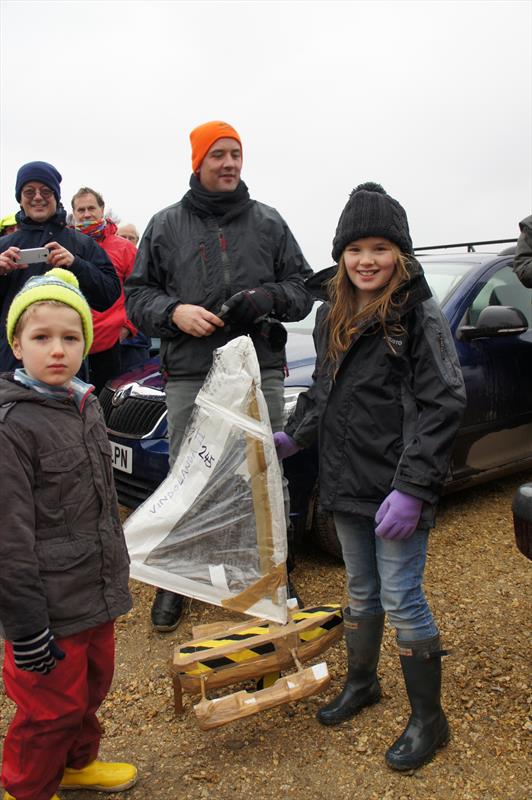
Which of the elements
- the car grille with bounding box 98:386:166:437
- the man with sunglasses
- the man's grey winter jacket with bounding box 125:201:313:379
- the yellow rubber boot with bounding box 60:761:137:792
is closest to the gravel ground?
the yellow rubber boot with bounding box 60:761:137:792

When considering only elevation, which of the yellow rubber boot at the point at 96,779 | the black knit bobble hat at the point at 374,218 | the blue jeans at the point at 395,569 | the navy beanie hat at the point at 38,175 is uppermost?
the navy beanie hat at the point at 38,175

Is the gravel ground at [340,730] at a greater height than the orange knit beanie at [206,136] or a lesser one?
lesser

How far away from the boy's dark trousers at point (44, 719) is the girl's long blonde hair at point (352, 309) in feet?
3.66

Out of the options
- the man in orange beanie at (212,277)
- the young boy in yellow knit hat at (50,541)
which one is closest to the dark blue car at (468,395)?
the man in orange beanie at (212,277)

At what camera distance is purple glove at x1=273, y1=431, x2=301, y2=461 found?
2555 millimetres

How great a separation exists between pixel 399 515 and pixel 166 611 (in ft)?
5.03

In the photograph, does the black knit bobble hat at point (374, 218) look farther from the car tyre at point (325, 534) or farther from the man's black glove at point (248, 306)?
the car tyre at point (325, 534)

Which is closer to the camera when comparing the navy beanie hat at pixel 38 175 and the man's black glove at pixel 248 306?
the man's black glove at pixel 248 306

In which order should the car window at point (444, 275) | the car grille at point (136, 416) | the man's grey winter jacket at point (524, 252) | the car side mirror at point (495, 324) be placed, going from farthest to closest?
the car window at point (444, 275) < the car side mirror at point (495, 324) < the man's grey winter jacket at point (524, 252) < the car grille at point (136, 416)

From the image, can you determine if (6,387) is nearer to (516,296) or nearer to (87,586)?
(87,586)

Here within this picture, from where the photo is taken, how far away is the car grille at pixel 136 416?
3.56 meters

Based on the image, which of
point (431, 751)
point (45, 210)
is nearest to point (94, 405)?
point (431, 751)

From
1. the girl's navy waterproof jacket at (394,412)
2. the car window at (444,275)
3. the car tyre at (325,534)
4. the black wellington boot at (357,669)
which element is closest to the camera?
the girl's navy waterproof jacket at (394,412)

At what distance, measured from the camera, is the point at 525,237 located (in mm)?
3893
